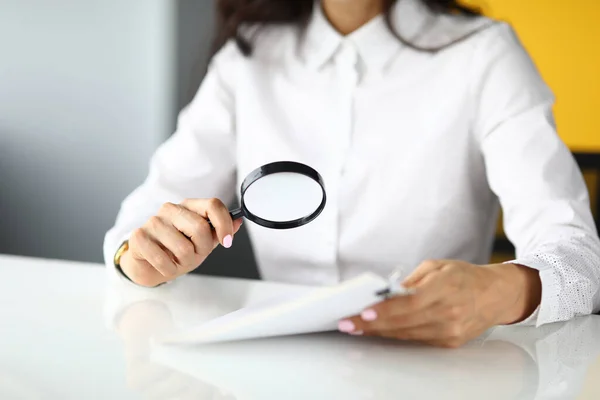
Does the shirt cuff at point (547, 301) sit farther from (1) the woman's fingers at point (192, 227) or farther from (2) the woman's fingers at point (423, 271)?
(1) the woman's fingers at point (192, 227)

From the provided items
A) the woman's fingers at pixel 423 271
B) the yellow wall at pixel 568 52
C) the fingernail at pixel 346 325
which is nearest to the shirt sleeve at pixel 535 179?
the woman's fingers at pixel 423 271

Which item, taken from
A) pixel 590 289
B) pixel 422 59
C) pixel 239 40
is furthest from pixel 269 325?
pixel 239 40

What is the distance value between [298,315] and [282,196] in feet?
0.81

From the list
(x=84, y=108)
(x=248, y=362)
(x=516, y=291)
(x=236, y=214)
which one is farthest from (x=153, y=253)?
(x=84, y=108)

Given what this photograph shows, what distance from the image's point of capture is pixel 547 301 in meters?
0.97

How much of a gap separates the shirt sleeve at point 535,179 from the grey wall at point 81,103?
4.42 ft

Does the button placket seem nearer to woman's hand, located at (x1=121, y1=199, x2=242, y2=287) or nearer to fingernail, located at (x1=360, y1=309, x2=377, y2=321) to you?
woman's hand, located at (x1=121, y1=199, x2=242, y2=287)

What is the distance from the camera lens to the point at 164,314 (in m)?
1.02

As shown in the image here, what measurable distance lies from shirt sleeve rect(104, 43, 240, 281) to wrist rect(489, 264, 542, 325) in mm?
799

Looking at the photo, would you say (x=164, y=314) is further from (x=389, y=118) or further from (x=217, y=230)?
(x=389, y=118)

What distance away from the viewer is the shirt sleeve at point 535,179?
3.39 ft

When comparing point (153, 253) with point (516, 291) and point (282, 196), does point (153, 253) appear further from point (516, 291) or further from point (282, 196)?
point (516, 291)

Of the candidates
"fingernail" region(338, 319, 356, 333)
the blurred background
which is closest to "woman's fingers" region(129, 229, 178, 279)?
"fingernail" region(338, 319, 356, 333)

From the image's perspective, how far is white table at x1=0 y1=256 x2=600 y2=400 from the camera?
0.74 m
